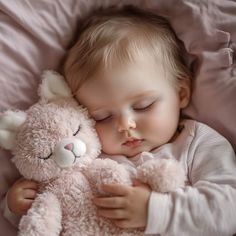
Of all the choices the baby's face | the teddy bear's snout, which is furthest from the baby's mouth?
the teddy bear's snout

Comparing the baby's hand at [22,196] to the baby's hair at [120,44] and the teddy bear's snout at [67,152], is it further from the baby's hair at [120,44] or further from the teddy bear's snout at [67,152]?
the baby's hair at [120,44]

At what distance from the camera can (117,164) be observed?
A: 1.06 metres

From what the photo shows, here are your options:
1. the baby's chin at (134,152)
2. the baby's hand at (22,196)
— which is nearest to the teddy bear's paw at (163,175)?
the baby's chin at (134,152)

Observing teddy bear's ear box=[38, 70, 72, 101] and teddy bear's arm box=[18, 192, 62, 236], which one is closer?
teddy bear's arm box=[18, 192, 62, 236]

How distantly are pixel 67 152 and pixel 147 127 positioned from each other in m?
0.19

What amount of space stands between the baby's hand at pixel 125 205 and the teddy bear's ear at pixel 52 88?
0.25 m

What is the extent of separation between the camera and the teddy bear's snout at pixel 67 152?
102 centimetres

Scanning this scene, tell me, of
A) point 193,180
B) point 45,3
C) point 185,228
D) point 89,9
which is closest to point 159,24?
point 89,9

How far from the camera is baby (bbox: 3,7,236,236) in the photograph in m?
1.01

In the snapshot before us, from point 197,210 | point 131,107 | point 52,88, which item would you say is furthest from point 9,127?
point 197,210

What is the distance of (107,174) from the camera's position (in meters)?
1.04

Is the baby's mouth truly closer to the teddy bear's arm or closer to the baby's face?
the baby's face

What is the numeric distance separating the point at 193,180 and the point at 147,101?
0.19 metres

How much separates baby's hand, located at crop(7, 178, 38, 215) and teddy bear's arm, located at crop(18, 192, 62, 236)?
0.17 ft
